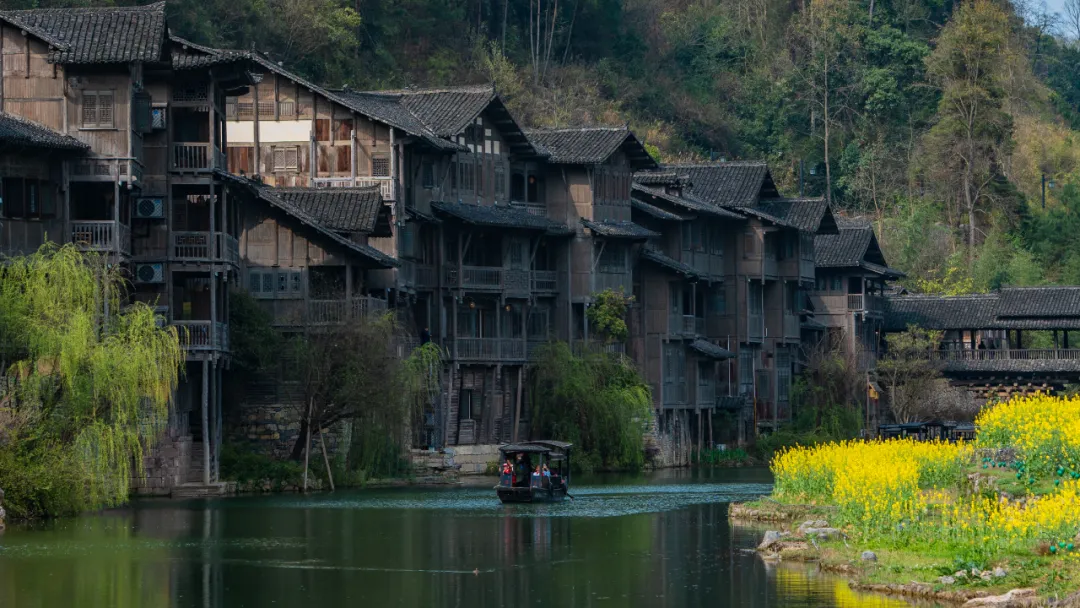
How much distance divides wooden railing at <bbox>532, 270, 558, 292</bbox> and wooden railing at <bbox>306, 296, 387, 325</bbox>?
16.1 meters

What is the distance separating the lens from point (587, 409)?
282 feet

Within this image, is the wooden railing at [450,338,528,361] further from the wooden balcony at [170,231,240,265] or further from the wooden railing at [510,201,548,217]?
the wooden balcony at [170,231,240,265]

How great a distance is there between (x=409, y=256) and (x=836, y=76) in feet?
218

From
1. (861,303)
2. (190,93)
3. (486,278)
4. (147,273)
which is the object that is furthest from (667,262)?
(147,273)

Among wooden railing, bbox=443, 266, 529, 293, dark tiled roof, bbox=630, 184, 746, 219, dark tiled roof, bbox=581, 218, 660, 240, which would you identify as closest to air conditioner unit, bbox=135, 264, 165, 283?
wooden railing, bbox=443, 266, 529, 293

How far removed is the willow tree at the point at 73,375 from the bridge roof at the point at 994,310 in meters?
63.6

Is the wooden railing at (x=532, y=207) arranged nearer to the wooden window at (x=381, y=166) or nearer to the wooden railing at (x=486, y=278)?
the wooden railing at (x=486, y=278)

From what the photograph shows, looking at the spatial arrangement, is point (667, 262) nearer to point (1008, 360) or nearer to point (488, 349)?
point (488, 349)

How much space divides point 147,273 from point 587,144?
94.7 ft

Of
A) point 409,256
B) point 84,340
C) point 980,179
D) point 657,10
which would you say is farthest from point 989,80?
point 84,340

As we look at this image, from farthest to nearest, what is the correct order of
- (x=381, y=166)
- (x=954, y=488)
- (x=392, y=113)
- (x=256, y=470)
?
1. (x=392, y=113)
2. (x=381, y=166)
3. (x=256, y=470)
4. (x=954, y=488)

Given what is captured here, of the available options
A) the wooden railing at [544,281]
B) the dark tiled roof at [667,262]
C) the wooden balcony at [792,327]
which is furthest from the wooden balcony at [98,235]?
the wooden balcony at [792,327]

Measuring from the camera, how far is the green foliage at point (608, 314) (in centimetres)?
9050

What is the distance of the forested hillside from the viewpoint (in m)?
130
